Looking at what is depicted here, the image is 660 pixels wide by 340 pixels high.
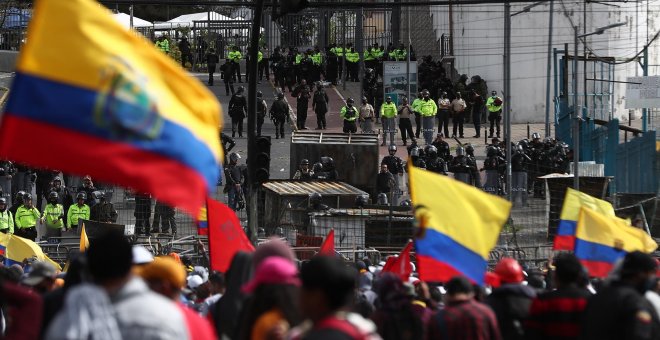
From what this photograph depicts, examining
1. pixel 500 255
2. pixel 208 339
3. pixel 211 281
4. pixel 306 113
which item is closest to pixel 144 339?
pixel 208 339

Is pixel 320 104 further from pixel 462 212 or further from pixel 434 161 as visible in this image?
pixel 462 212

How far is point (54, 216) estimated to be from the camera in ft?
90.2

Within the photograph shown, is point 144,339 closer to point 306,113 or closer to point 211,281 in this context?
point 211,281

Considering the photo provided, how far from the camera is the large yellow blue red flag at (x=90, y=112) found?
22.6 feet

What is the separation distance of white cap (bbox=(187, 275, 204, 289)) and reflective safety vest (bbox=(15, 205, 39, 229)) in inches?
538

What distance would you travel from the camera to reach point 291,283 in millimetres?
7664

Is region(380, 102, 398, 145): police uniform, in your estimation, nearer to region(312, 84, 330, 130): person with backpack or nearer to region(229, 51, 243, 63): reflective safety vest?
region(312, 84, 330, 130): person with backpack

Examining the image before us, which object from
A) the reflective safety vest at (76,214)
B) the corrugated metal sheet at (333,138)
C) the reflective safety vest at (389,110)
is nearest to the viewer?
the reflective safety vest at (76,214)

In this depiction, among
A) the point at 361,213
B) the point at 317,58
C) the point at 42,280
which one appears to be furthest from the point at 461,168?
the point at 42,280

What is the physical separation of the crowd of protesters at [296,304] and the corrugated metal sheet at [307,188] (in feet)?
48.3

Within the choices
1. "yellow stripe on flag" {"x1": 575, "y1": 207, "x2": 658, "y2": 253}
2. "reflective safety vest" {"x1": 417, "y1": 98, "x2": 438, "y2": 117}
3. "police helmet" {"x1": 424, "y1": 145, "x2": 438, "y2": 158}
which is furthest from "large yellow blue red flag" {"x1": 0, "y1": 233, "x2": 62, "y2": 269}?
"reflective safety vest" {"x1": 417, "y1": 98, "x2": 438, "y2": 117}

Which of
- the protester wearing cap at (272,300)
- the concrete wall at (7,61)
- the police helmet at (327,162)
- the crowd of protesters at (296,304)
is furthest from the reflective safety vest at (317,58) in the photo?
the protester wearing cap at (272,300)

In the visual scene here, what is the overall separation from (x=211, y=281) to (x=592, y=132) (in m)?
22.7

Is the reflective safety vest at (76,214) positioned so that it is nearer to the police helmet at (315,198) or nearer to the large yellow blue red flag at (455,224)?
the police helmet at (315,198)
